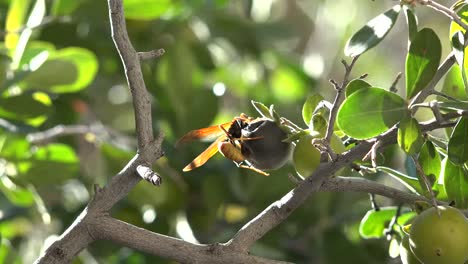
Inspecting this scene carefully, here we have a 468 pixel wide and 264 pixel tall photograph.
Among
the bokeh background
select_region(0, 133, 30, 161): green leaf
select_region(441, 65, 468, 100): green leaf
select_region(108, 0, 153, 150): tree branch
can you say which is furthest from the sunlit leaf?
select_region(441, 65, 468, 100): green leaf

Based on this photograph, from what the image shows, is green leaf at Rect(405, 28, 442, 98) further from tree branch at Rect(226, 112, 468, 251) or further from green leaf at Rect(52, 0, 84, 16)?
green leaf at Rect(52, 0, 84, 16)

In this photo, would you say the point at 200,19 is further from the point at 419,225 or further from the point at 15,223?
the point at 419,225

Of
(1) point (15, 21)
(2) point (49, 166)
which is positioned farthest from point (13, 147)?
(1) point (15, 21)

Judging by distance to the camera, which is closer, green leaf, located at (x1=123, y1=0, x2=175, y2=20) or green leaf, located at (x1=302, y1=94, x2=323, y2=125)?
green leaf, located at (x1=302, y1=94, x2=323, y2=125)

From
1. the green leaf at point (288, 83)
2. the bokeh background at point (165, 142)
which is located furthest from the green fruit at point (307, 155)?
the green leaf at point (288, 83)

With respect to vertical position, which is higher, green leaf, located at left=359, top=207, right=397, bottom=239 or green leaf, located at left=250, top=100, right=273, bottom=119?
green leaf, located at left=250, top=100, right=273, bottom=119

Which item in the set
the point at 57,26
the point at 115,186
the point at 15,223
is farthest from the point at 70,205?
the point at 115,186

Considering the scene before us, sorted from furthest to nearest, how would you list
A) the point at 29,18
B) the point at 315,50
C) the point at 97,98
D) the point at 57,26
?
the point at 315,50
the point at 97,98
the point at 57,26
the point at 29,18
